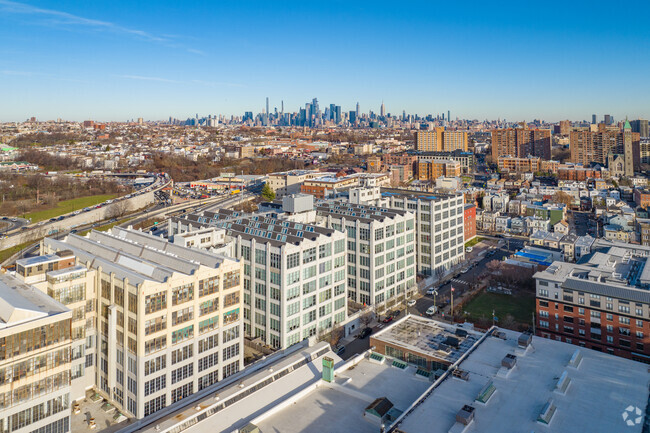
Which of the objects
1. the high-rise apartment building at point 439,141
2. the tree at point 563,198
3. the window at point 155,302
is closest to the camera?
the window at point 155,302

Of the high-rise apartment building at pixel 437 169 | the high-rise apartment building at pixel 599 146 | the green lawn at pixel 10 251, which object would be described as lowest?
the green lawn at pixel 10 251

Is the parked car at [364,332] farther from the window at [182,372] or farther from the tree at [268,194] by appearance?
the tree at [268,194]

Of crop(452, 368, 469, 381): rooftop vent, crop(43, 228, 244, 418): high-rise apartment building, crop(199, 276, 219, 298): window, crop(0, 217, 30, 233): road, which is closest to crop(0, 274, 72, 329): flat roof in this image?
crop(43, 228, 244, 418): high-rise apartment building

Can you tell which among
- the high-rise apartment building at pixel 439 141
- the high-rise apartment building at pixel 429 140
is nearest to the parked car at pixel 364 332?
the high-rise apartment building at pixel 439 141

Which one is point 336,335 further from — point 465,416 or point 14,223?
point 14,223

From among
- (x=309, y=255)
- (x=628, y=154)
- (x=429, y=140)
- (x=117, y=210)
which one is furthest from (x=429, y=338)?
(x=429, y=140)

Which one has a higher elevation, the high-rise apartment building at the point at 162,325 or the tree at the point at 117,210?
the tree at the point at 117,210

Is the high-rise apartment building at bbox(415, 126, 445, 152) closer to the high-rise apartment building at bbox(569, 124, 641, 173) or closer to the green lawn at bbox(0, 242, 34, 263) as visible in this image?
the high-rise apartment building at bbox(569, 124, 641, 173)

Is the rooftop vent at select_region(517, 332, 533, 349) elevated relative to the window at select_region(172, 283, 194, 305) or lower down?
lower down
